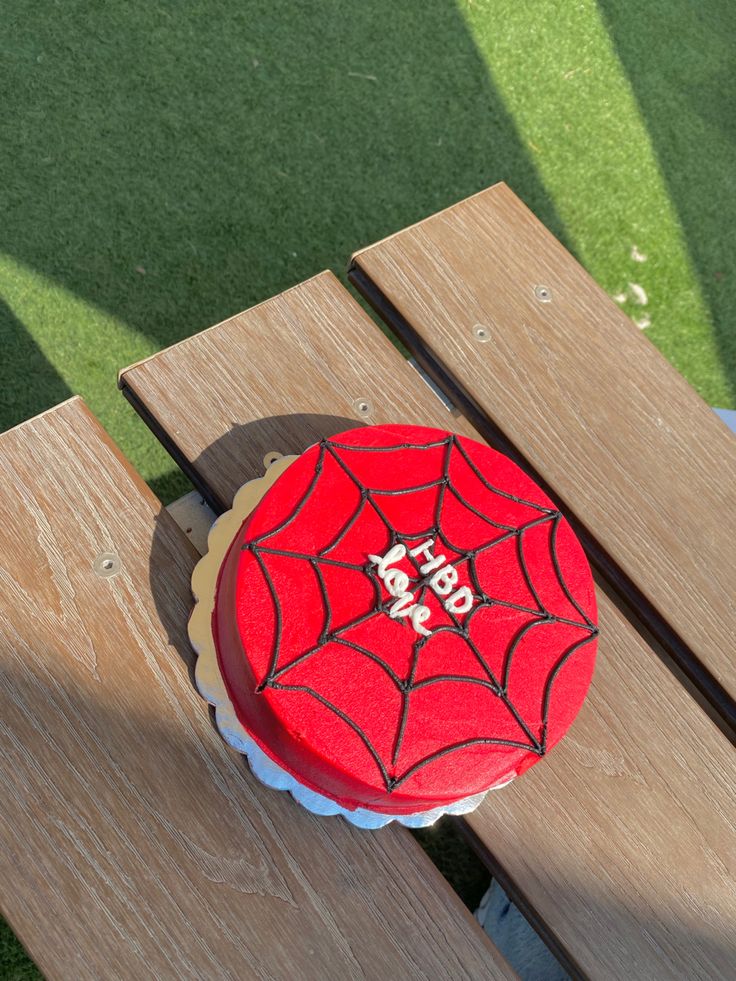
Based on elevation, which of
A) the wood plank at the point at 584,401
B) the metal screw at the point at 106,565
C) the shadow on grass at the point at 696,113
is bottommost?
the shadow on grass at the point at 696,113

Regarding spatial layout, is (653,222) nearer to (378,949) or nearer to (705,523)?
(705,523)

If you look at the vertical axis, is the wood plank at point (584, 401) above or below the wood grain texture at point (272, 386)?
below

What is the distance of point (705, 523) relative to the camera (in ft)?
4.63

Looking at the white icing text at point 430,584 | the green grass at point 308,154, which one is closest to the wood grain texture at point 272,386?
the white icing text at point 430,584

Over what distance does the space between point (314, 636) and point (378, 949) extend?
418mm

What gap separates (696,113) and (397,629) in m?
2.24

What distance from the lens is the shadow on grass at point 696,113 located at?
2.50m

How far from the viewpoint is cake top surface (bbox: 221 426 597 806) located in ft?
3.28

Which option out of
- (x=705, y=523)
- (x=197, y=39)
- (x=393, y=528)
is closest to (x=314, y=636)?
(x=393, y=528)

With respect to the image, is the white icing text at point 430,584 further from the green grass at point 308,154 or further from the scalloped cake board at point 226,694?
the green grass at point 308,154

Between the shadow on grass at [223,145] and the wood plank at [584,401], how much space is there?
30.5 inches

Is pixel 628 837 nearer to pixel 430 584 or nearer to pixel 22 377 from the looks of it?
pixel 430 584

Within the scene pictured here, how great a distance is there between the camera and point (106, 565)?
Answer: 4.00ft

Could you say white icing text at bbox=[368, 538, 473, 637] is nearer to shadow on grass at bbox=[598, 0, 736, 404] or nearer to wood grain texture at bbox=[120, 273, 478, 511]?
wood grain texture at bbox=[120, 273, 478, 511]
